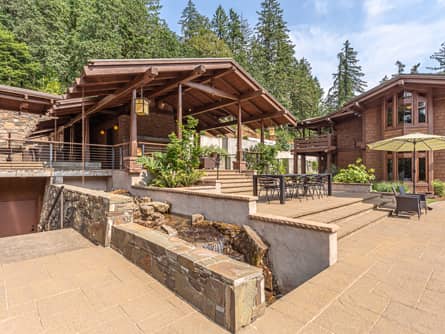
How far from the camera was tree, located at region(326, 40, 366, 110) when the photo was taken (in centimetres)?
3103

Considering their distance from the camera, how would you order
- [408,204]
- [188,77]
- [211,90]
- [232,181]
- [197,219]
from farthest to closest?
[211,90] → [232,181] → [188,77] → [408,204] → [197,219]

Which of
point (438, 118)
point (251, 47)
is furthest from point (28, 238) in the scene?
point (251, 47)

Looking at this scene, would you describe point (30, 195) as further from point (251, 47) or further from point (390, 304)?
point (251, 47)

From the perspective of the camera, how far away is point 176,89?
384 inches

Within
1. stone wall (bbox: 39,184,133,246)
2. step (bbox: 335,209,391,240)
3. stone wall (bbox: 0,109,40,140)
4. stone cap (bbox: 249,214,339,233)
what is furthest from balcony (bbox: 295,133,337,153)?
stone wall (bbox: 0,109,40,140)

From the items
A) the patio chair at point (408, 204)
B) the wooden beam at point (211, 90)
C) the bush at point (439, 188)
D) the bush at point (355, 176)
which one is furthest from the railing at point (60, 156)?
the bush at point (439, 188)

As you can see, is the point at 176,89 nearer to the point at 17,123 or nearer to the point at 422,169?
the point at 17,123

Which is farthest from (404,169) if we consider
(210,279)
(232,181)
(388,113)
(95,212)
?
(95,212)

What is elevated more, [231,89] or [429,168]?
[231,89]

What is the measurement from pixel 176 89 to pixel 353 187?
8.25 m

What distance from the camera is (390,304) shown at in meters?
2.19

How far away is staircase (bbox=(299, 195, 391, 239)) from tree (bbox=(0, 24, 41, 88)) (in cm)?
2004

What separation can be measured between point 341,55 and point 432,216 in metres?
32.4

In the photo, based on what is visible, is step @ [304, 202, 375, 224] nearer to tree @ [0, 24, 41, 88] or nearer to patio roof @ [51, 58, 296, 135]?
patio roof @ [51, 58, 296, 135]
